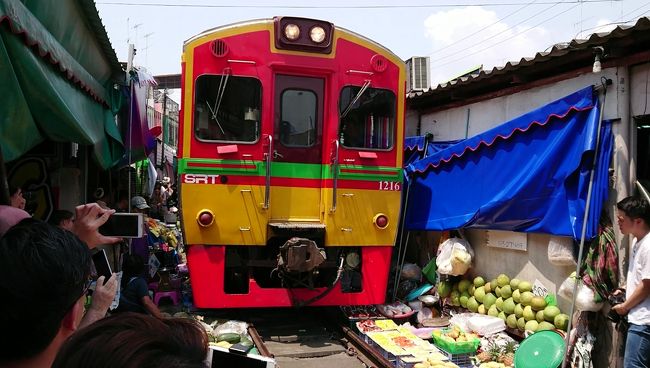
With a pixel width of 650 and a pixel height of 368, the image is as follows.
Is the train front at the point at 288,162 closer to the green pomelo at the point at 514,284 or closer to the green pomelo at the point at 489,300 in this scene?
the green pomelo at the point at 489,300

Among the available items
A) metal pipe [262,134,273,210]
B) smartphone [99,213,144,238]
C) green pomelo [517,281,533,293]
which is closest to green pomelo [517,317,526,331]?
green pomelo [517,281,533,293]

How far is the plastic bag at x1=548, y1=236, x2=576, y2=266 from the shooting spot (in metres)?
5.12

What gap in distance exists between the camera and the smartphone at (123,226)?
9.95 ft

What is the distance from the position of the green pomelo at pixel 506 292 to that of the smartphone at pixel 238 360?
4743 millimetres

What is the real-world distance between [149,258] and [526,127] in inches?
218

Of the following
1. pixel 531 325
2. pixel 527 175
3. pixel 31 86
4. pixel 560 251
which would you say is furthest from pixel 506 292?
pixel 31 86

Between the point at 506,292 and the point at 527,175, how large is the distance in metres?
1.35

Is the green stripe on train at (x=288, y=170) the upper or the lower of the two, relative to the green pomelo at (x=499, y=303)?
upper

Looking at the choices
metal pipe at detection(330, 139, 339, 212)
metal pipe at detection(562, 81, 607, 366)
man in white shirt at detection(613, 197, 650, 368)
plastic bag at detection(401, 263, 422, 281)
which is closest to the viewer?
man in white shirt at detection(613, 197, 650, 368)

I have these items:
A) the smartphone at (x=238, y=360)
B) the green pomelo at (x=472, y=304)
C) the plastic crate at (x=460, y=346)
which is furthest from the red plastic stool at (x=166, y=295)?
the smartphone at (x=238, y=360)

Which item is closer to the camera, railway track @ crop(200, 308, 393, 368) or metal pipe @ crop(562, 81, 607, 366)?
metal pipe @ crop(562, 81, 607, 366)

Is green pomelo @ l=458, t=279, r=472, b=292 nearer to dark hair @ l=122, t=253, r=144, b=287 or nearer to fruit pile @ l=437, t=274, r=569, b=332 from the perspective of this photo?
fruit pile @ l=437, t=274, r=569, b=332

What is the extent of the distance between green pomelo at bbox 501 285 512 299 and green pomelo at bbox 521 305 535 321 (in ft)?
1.25

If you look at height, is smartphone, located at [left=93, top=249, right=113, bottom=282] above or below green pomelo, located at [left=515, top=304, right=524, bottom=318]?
above
